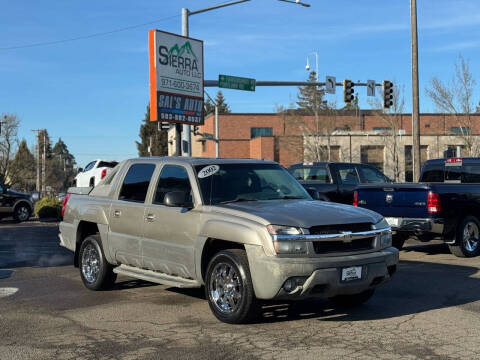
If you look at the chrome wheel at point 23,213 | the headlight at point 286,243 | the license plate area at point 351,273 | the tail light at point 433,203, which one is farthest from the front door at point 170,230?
the chrome wheel at point 23,213

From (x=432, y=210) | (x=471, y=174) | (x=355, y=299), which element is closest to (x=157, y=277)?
(x=355, y=299)

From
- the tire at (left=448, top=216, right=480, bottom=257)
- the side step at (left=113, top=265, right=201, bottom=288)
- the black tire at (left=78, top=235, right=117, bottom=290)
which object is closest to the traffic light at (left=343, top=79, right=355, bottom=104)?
the tire at (left=448, top=216, right=480, bottom=257)

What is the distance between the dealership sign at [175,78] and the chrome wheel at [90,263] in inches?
439

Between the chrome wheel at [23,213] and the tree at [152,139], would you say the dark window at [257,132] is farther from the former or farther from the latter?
the chrome wheel at [23,213]

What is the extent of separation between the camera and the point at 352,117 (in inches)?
2505

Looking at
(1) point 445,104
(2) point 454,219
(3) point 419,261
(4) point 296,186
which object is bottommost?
(3) point 419,261

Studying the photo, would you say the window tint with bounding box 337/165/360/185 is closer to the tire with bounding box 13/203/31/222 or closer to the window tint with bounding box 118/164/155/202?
the window tint with bounding box 118/164/155/202

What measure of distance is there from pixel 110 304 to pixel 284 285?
8.74ft

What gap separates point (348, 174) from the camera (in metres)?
16.2

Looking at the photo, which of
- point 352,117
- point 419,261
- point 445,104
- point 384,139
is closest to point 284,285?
point 419,261

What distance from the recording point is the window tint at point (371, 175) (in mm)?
16328

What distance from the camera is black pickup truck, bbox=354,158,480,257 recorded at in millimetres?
10656

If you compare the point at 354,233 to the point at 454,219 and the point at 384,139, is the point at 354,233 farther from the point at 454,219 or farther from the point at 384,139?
the point at 384,139

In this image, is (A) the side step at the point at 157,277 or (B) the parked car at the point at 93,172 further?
(B) the parked car at the point at 93,172
